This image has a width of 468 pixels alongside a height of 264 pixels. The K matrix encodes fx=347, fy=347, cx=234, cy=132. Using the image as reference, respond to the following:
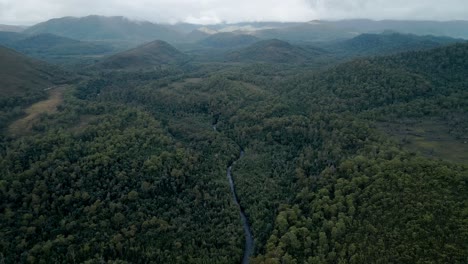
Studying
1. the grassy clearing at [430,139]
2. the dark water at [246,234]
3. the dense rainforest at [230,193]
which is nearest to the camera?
the dense rainforest at [230,193]

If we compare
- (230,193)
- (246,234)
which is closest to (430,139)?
(230,193)

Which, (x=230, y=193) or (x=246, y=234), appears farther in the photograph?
(x=230, y=193)

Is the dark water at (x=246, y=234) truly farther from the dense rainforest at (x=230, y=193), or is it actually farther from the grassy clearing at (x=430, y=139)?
the grassy clearing at (x=430, y=139)

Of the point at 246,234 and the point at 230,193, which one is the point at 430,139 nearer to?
the point at 230,193

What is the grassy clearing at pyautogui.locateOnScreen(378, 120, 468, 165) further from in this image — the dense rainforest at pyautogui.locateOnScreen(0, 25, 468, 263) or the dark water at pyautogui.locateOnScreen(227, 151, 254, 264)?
the dark water at pyautogui.locateOnScreen(227, 151, 254, 264)

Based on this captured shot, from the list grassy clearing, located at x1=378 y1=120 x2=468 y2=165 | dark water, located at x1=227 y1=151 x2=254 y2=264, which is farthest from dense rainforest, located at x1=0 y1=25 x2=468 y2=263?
dark water, located at x1=227 y1=151 x2=254 y2=264

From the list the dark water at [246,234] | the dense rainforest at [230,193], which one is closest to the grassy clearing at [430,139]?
the dense rainforest at [230,193]

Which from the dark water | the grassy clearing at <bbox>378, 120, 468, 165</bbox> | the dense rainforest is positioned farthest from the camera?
the grassy clearing at <bbox>378, 120, 468, 165</bbox>

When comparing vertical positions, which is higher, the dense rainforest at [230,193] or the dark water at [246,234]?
the dense rainforest at [230,193]

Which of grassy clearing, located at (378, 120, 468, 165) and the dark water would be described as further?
grassy clearing, located at (378, 120, 468, 165)
